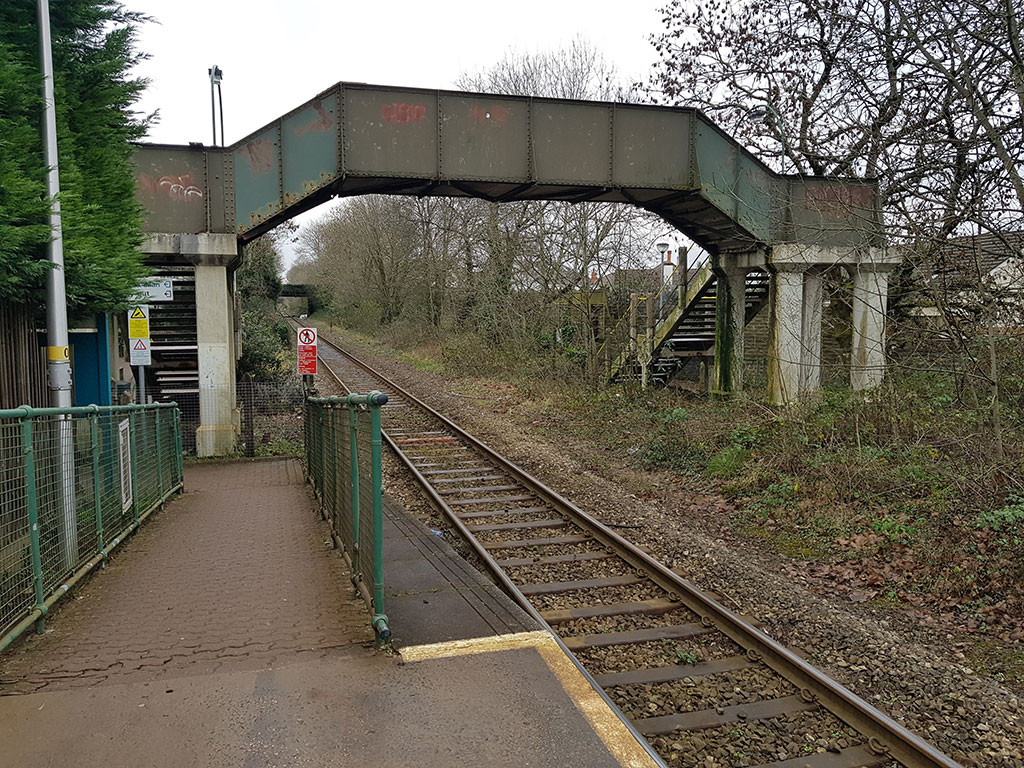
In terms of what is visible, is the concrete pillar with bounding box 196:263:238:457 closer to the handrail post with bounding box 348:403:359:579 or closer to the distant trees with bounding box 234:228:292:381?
the distant trees with bounding box 234:228:292:381

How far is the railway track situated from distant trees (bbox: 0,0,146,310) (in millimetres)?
5213

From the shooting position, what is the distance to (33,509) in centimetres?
488

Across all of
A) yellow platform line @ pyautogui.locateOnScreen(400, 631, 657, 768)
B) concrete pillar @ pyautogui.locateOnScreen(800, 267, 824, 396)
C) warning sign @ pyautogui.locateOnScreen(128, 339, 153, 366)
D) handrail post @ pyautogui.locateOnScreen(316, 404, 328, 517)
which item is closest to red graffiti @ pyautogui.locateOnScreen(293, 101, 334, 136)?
warning sign @ pyautogui.locateOnScreen(128, 339, 153, 366)

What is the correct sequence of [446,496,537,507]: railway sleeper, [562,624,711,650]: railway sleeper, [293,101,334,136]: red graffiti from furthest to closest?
[293,101,334,136]: red graffiti, [446,496,537,507]: railway sleeper, [562,624,711,650]: railway sleeper

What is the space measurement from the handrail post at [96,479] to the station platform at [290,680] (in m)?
0.33

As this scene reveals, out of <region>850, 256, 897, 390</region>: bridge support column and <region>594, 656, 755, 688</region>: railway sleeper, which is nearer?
<region>594, 656, 755, 688</region>: railway sleeper

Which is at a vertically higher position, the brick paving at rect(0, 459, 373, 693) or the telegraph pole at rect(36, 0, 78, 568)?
the telegraph pole at rect(36, 0, 78, 568)

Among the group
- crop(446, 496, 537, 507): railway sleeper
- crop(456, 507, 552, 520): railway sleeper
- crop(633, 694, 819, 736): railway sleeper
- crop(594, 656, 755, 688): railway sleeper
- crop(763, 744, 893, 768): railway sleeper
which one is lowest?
crop(763, 744, 893, 768): railway sleeper

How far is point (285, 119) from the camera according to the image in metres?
14.0

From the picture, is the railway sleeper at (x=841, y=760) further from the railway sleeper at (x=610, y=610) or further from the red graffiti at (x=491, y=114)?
the red graffiti at (x=491, y=114)

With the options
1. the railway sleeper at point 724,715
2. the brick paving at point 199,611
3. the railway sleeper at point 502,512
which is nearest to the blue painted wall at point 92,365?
the brick paving at point 199,611

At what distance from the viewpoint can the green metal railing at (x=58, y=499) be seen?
472 cm

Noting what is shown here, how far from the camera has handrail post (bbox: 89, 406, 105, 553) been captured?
6621 mm

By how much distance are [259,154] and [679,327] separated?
12.0 meters
